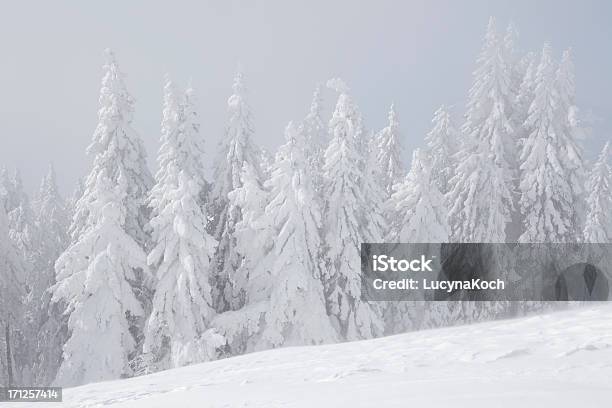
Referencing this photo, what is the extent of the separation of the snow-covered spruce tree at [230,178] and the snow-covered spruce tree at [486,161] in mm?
10109

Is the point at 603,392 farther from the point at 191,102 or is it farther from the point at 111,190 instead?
the point at 191,102

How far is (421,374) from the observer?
695 centimetres

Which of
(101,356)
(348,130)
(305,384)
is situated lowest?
(101,356)

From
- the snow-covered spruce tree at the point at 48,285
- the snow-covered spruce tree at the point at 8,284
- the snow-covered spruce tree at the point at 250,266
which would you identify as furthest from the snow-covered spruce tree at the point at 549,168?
the snow-covered spruce tree at the point at 8,284

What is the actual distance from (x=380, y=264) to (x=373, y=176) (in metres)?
4.20

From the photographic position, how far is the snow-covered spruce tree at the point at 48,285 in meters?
30.1

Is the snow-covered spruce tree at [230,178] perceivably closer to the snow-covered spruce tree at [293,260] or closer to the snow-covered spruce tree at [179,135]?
the snow-covered spruce tree at [179,135]

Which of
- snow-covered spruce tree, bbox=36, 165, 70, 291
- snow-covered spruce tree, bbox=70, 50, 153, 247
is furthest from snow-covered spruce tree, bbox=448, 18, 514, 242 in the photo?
snow-covered spruce tree, bbox=36, 165, 70, 291

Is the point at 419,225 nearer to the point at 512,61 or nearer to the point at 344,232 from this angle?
the point at 344,232

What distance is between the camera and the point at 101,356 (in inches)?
796

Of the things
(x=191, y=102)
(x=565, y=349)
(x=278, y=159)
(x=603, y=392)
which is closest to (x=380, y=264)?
(x=278, y=159)

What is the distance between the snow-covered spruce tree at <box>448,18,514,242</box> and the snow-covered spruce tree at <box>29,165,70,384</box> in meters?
20.9

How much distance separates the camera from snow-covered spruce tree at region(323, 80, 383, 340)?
21766 millimetres

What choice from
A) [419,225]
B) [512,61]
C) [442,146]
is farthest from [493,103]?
[419,225]
